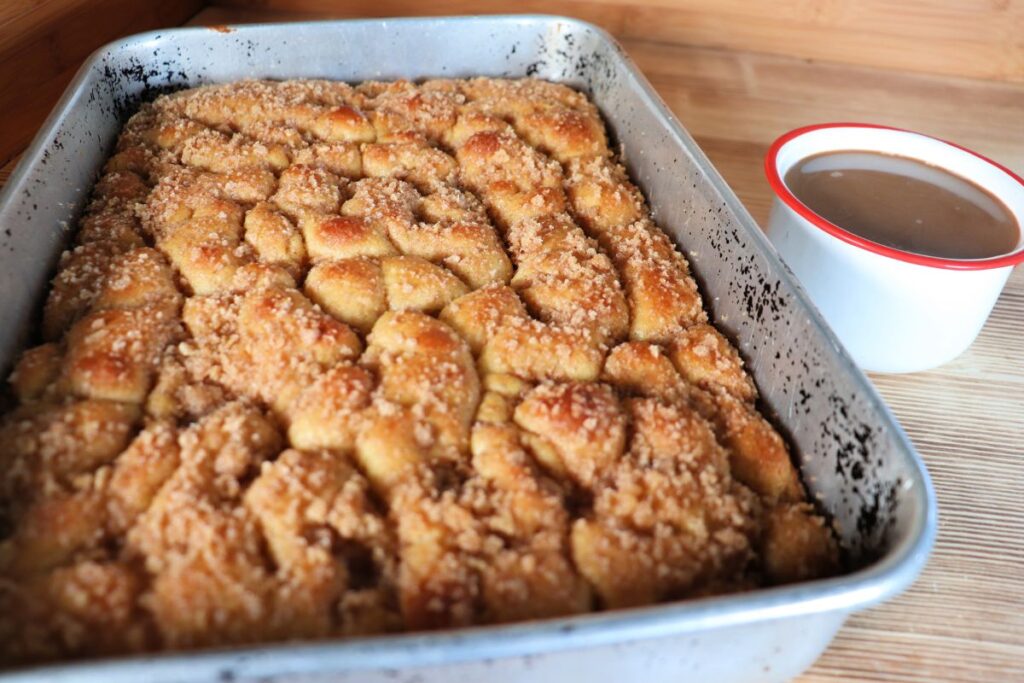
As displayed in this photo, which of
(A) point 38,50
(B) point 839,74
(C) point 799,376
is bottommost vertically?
(C) point 799,376

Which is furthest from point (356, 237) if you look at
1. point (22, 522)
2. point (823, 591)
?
point (823, 591)

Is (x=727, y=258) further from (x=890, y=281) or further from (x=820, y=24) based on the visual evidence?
(x=820, y=24)

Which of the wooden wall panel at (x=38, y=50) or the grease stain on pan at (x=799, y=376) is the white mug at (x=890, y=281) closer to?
the grease stain on pan at (x=799, y=376)

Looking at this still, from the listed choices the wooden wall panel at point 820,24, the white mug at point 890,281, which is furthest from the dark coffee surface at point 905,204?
the wooden wall panel at point 820,24

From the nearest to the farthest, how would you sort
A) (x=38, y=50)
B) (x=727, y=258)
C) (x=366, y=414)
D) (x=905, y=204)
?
(x=366, y=414)
(x=727, y=258)
(x=905, y=204)
(x=38, y=50)

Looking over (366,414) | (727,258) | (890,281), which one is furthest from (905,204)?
(366,414)

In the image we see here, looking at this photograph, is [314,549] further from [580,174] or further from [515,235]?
[580,174]

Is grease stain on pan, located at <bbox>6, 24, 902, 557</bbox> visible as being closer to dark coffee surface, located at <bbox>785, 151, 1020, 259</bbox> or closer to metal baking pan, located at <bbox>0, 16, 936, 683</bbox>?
metal baking pan, located at <bbox>0, 16, 936, 683</bbox>
